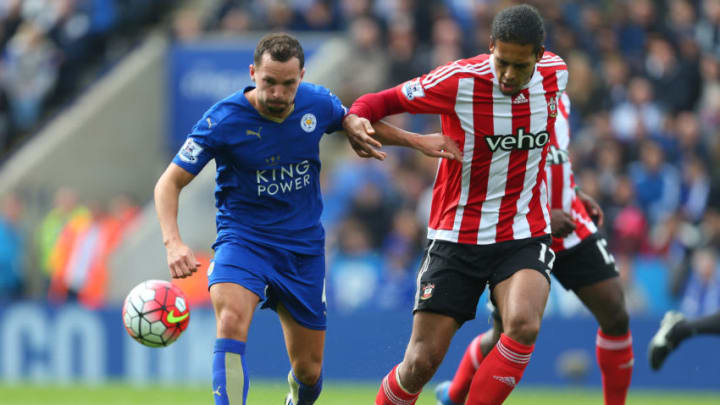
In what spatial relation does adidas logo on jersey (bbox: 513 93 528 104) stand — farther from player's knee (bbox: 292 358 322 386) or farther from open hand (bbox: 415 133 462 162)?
player's knee (bbox: 292 358 322 386)

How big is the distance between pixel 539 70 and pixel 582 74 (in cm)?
806

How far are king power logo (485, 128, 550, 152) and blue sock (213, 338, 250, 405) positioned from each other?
182cm

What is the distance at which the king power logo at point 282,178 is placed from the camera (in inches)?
288

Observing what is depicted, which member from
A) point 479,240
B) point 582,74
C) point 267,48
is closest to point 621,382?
point 479,240

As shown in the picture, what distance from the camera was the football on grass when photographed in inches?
291

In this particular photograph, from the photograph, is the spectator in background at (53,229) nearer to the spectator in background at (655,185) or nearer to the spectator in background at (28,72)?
the spectator in background at (28,72)

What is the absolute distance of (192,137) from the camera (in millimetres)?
7203

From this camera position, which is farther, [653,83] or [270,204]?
[653,83]

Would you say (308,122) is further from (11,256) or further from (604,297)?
(11,256)

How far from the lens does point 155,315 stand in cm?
740

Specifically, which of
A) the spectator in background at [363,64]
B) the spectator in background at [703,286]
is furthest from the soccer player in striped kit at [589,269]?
the spectator in background at [363,64]

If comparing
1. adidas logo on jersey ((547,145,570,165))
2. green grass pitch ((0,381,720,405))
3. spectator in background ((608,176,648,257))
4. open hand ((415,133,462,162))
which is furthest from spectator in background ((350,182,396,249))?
open hand ((415,133,462,162))

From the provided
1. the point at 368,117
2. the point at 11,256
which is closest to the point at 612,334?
the point at 368,117

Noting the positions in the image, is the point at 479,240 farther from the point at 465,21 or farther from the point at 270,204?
the point at 465,21
